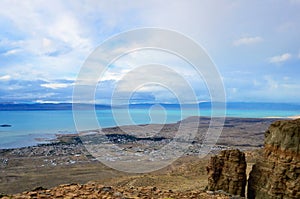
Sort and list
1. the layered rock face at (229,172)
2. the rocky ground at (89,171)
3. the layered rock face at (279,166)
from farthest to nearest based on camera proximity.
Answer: the rocky ground at (89,171) → the layered rock face at (229,172) → the layered rock face at (279,166)

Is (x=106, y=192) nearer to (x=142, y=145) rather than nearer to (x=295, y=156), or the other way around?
(x=295, y=156)

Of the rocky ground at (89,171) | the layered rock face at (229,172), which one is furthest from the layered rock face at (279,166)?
the rocky ground at (89,171)

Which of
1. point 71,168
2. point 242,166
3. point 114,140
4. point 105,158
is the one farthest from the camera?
point 114,140

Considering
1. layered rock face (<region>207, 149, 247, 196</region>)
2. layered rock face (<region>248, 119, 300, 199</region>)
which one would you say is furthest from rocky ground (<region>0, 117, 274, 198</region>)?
layered rock face (<region>248, 119, 300, 199</region>)

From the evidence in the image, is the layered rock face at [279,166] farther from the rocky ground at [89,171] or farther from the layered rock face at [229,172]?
the rocky ground at [89,171]

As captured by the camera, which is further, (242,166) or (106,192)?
(242,166)

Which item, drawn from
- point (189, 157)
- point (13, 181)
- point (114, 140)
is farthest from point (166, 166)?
point (114, 140)
